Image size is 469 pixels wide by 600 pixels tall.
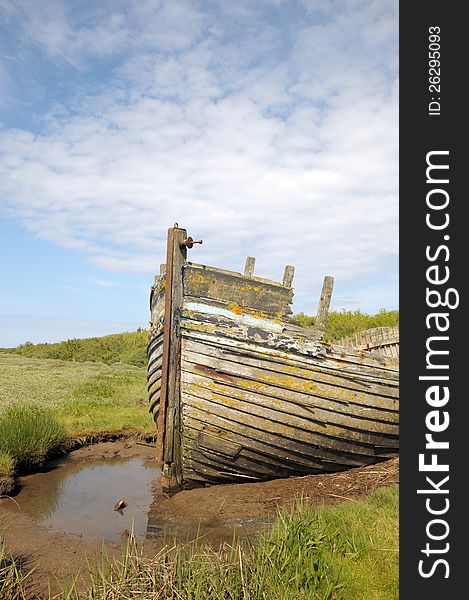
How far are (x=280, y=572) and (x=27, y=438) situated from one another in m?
5.35

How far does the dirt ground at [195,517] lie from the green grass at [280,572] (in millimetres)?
701

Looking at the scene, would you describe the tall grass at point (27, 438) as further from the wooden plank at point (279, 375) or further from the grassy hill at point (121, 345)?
the grassy hill at point (121, 345)

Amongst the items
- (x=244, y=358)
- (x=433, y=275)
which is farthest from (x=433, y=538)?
(x=244, y=358)

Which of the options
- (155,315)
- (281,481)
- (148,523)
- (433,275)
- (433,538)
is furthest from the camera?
(155,315)

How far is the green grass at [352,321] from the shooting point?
19.0 m

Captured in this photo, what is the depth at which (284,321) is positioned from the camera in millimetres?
6238

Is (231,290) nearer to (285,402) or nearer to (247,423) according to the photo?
(285,402)

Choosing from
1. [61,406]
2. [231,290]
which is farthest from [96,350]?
[231,290]

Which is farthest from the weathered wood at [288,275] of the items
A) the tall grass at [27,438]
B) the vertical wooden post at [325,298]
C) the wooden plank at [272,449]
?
the tall grass at [27,438]

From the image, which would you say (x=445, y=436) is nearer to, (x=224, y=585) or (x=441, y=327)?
(x=441, y=327)

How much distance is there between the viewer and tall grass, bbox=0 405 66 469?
23.9 ft

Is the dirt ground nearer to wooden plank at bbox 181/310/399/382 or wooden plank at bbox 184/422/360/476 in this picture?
wooden plank at bbox 184/422/360/476

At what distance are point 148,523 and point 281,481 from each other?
1766mm

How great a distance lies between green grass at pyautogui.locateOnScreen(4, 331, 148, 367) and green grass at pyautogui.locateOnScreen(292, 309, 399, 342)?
9.24 m
